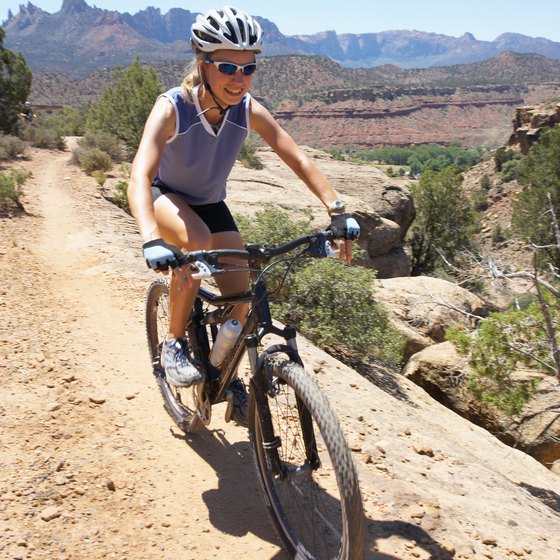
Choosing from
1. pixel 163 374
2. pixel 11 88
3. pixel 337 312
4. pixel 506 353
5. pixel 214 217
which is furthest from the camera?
pixel 11 88

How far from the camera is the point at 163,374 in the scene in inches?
168

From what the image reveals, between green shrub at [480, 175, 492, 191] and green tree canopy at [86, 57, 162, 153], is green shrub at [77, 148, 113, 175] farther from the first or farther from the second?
green shrub at [480, 175, 492, 191]

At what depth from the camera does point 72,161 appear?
730 inches

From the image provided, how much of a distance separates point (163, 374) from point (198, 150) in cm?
177

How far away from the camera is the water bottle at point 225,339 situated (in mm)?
3049

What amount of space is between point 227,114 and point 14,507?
2.40m

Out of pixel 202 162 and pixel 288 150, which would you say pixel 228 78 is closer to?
pixel 202 162

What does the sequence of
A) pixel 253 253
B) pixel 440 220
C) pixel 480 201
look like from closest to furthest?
pixel 253 253 < pixel 440 220 < pixel 480 201

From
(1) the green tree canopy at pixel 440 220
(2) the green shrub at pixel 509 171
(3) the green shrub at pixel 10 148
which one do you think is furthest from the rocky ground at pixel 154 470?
(2) the green shrub at pixel 509 171

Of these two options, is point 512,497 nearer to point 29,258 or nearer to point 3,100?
point 29,258

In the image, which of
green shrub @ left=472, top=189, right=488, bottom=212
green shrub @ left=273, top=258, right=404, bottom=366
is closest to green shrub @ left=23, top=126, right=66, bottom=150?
green shrub @ left=273, top=258, right=404, bottom=366

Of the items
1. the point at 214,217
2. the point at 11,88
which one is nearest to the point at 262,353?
the point at 214,217

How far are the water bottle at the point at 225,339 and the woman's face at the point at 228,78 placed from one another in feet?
3.77

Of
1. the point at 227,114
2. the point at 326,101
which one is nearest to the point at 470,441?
the point at 227,114
